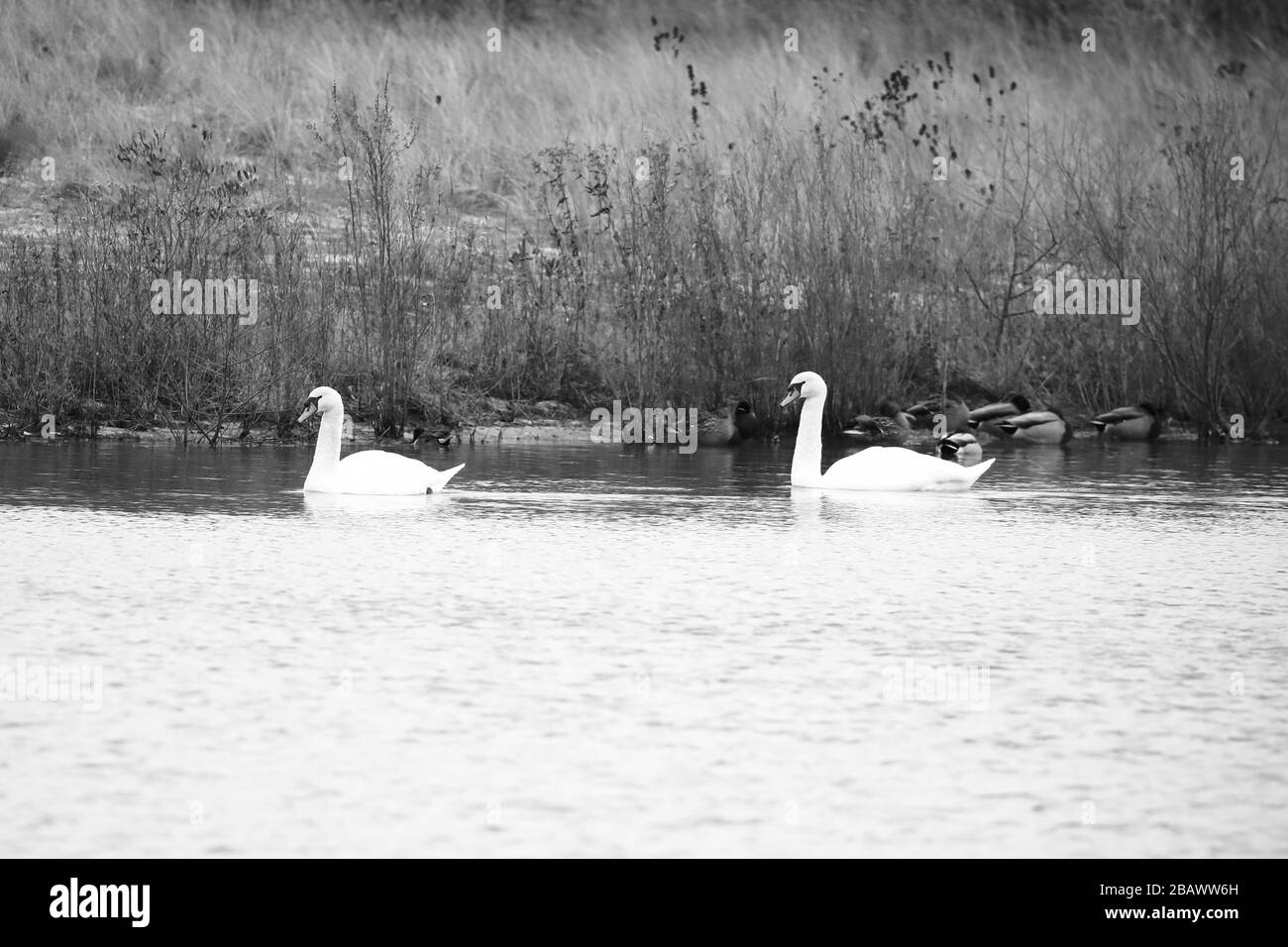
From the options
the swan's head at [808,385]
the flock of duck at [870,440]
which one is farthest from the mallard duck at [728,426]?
the swan's head at [808,385]

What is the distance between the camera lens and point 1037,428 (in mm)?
18219

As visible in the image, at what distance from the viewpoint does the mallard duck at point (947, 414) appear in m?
18.6

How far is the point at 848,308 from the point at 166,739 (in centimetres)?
1291

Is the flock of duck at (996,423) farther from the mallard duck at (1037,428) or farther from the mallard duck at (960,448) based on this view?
the mallard duck at (960,448)

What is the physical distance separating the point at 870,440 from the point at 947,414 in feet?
3.01

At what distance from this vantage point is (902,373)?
19.7 m

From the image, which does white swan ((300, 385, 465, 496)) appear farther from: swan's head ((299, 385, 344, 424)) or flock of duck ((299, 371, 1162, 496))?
swan's head ((299, 385, 344, 424))

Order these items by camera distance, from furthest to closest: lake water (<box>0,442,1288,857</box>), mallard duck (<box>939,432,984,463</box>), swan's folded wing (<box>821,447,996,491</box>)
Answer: mallard duck (<box>939,432,984,463</box>)
swan's folded wing (<box>821,447,996,491</box>)
lake water (<box>0,442,1288,857</box>)

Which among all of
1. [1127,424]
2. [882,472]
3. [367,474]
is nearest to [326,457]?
[367,474]

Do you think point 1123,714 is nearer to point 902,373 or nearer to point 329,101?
point 902,373

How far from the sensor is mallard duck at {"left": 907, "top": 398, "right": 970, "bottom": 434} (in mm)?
18625

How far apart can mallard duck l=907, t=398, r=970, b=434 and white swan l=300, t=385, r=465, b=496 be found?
A: 279 inches

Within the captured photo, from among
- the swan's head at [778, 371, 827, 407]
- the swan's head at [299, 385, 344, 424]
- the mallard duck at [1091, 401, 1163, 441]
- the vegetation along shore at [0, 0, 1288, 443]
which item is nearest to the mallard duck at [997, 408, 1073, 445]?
the mallard duck at [1091, 401, 1163, 441]

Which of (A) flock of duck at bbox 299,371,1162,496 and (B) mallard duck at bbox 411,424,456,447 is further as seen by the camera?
(B) mallard duck at bbox 411,424,456,447
